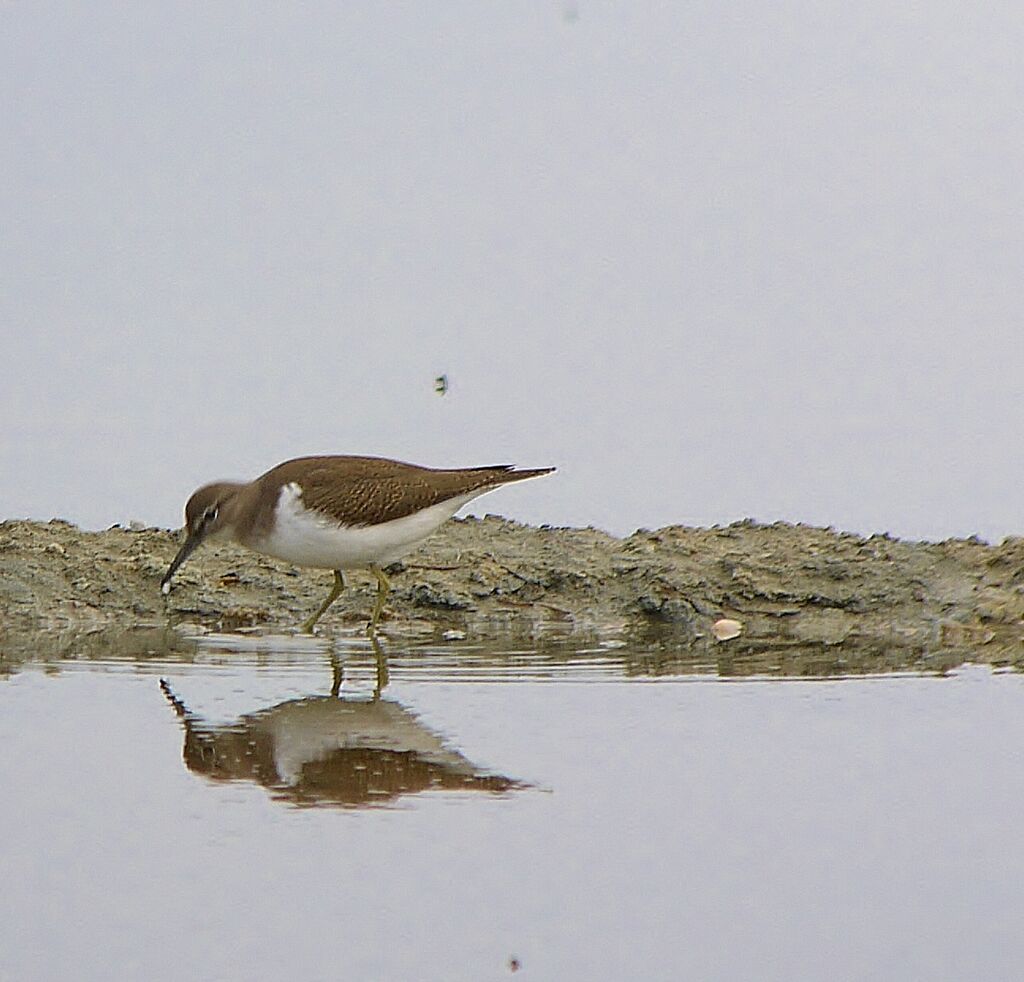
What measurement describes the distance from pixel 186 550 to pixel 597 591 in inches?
84.2

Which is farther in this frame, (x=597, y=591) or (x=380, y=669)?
(x=597, y=591)

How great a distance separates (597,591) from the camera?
10.4m

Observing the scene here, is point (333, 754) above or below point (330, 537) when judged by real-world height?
below

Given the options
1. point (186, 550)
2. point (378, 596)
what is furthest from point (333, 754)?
point (186, 550)

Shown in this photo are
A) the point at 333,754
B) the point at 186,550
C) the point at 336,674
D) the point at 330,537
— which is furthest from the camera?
the point at 186,550

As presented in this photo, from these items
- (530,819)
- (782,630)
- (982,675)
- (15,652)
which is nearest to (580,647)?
(782,630)

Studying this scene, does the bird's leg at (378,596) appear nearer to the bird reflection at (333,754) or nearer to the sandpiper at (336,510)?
the sandpiper at (336,510)

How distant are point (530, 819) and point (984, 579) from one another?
501 cm

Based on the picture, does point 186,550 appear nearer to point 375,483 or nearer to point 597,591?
point 375,483

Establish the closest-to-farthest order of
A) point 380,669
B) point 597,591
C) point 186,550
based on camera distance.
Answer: point 380,669 → point 186,550 → point 597,591

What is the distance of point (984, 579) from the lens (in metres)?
10.5

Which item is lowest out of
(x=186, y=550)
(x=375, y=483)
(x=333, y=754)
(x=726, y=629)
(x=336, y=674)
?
(x=333, y=754)

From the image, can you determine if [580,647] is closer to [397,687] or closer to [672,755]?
[397,687]

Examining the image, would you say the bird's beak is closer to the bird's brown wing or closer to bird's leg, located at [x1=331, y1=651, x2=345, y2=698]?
the bird's brown wing
